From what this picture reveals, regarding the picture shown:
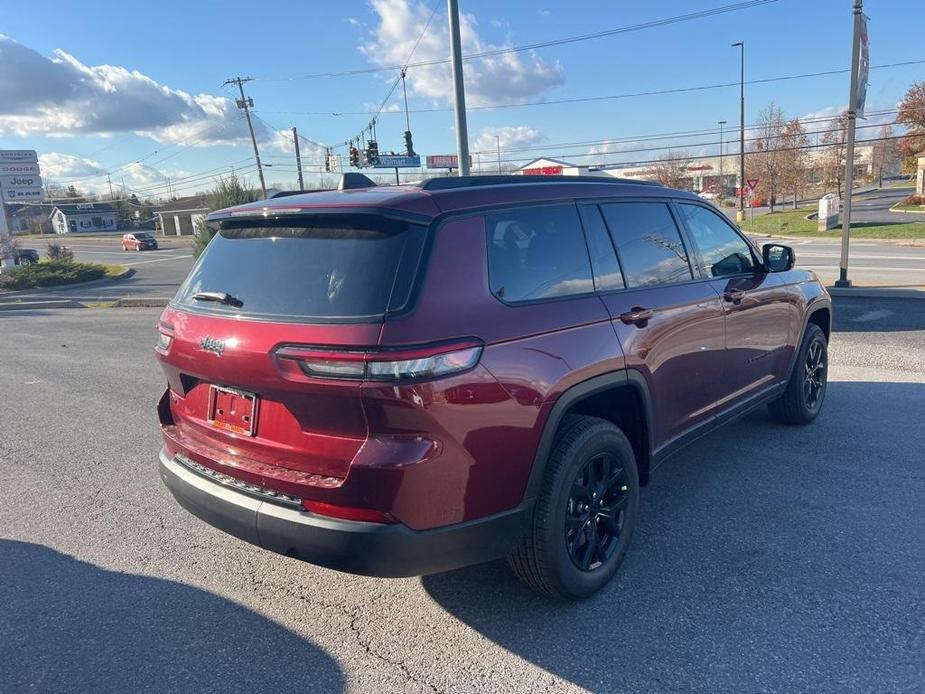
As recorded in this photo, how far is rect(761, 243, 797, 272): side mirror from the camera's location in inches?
182

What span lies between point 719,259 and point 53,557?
13.9 feet

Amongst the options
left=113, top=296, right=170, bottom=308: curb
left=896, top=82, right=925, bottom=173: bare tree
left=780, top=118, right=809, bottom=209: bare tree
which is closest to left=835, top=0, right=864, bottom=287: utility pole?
left=113, top=296, right=170, bottom=308: curb

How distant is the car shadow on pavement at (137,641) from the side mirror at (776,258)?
3768 mm

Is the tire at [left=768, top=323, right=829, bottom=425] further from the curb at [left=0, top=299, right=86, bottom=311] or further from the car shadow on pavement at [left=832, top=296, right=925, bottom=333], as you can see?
the curb at [left=0, top=299, right=86, bottom=311]

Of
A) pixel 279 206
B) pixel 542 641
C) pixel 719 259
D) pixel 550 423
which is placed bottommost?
pixel 542 641

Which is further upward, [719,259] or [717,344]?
[719,259]

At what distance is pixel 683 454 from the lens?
15.6 ft

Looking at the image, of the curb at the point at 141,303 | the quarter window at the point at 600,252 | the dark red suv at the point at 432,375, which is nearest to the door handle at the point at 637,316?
the dark red suv at the point at 432,375

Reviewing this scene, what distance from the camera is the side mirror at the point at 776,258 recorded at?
15.1 feet

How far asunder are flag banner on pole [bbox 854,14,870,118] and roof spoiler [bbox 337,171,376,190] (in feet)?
39.1

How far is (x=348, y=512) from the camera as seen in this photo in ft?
8.03

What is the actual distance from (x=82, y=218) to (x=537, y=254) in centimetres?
11893

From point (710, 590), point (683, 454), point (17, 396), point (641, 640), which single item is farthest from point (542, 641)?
point (17, 396)

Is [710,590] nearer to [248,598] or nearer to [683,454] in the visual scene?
[683,454]
